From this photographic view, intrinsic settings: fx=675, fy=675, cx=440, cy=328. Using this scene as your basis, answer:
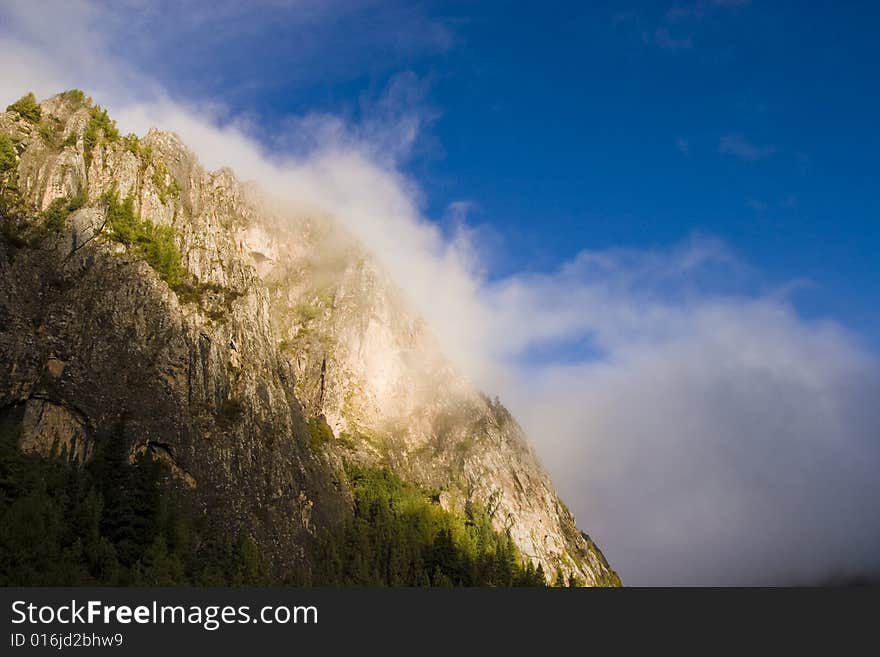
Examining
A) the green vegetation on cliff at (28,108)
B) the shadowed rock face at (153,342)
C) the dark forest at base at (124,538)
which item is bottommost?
the dark forest at base at (124,538)

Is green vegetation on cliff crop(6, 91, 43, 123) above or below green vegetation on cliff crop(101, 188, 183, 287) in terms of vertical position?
above

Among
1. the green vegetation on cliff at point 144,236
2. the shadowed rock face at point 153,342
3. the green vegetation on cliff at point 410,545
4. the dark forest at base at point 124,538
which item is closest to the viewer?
the dark forest at base at point 124,538

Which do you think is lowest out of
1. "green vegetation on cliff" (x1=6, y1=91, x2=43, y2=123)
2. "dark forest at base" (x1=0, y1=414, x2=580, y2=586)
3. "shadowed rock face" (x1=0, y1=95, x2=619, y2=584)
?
"dark forest at base" (x1=0, y1=414, x2=580, y2=586)

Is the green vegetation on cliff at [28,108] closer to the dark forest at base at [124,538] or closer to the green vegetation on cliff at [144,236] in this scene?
the green vegetation on cliff at [144,236]

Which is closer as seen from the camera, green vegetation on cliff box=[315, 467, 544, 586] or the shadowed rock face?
the shadowed rock face

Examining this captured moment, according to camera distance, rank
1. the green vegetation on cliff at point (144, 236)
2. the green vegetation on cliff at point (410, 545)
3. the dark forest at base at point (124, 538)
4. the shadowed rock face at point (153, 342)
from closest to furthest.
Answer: the dark forest at base at point (124, 538) < the shadowed rock face at point (153, 342) < the green vegetation on cliff at point (144, 236) < the green vegetation on cliff at point (410, 545)

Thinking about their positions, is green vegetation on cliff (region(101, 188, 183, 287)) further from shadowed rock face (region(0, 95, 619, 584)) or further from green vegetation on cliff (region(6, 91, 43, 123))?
green vegetation on cliff (region(6, 91, 43, 123))

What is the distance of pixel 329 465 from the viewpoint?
14150 cm

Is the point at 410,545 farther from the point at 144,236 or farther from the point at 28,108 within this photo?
the point at 28,108

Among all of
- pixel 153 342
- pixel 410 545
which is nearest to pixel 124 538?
pixel 153 342

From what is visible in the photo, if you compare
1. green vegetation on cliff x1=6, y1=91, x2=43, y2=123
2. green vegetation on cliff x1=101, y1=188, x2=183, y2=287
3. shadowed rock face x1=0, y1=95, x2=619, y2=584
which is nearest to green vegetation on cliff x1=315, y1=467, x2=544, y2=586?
shadowed rock face x1=0, y1=95, x2=619, y2=584

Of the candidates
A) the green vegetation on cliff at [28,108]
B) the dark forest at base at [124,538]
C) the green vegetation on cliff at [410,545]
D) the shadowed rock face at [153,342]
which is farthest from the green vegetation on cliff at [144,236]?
the green vegetation on cliff at [410,545]

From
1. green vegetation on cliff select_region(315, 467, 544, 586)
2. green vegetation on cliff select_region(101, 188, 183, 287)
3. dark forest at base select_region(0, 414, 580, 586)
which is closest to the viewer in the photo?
dark forest at base select_region(0, 414, 580, 586)

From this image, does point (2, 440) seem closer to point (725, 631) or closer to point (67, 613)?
point (67, 613)
